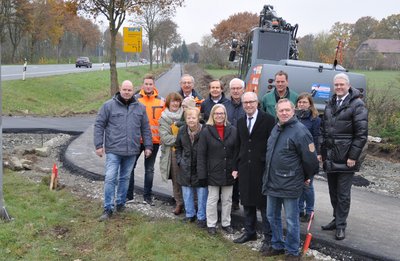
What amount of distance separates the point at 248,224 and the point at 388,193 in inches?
165

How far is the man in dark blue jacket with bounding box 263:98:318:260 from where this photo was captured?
4.68 m

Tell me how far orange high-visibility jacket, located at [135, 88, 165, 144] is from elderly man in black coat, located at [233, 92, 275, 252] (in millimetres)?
1769

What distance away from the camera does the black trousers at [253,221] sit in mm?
5262

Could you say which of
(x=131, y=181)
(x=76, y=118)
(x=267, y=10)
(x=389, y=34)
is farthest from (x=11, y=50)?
(x=389, y=34)

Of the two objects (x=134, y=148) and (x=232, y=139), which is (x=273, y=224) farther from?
(x=134, y=148)

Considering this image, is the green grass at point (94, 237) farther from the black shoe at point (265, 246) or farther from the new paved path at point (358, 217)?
the new paved path at point (358, 217)

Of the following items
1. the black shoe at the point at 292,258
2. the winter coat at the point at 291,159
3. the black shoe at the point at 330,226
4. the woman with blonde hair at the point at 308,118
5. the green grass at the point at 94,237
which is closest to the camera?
the winter coat at the point at 291,159

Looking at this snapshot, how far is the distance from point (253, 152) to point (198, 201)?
1233 millimetres

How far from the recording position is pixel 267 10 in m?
14.0

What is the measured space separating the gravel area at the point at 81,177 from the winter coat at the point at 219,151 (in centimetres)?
86

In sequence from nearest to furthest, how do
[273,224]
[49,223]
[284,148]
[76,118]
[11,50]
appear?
1. [284,148]
2. [273,224]
3. [49,223]
4. [76,118]
5. [11,50]


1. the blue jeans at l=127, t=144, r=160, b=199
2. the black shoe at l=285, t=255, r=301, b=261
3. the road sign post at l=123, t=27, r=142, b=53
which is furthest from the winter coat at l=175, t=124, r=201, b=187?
the road sign post at l=123, t=27, r=142, b=53

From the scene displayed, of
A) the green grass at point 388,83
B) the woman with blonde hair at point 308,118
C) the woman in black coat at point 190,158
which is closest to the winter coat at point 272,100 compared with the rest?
the woman with blonde hair at point 308,118

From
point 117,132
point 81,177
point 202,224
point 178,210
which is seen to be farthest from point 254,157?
point 81,177
